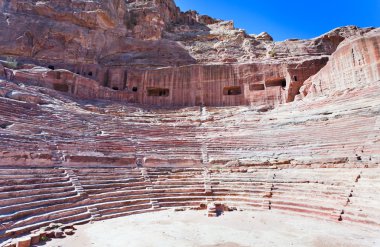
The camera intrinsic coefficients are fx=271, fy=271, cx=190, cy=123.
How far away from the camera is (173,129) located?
1583 centimetres

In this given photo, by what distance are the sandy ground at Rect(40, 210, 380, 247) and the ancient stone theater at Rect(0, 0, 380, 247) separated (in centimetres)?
29

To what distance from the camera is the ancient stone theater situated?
8.37 m

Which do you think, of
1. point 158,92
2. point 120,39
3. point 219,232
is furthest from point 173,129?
point 120,39

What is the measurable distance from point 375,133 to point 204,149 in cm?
736

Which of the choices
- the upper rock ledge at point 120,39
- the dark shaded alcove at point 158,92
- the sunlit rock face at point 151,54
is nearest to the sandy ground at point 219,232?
the sunlit rock face at point 151,54

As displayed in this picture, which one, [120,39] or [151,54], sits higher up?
[120,39]

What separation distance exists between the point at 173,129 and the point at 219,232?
952 centimetres

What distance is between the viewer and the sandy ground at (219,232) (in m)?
5.93

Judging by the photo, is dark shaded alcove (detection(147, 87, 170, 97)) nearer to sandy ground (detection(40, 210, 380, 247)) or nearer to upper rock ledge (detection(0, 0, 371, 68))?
upper rock ledge (detection(0, 0, 371, 68))

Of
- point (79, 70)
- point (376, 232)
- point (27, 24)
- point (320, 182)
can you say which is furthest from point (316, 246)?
point (27, 24)

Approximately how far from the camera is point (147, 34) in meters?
30.0

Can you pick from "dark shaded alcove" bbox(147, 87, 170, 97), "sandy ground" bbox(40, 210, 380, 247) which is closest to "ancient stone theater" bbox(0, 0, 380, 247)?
"dark shaded alcove" bbox(147, 87, 170, 97)

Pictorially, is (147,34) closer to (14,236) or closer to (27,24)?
(27,24)

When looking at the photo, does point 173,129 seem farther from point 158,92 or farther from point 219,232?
point 219,232
